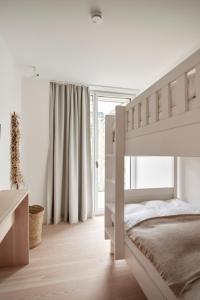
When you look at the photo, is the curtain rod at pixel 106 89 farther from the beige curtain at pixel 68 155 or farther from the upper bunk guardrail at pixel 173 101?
the upper bunk guardrail at pixel 173 101

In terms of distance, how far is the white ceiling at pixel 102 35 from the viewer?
1.59m

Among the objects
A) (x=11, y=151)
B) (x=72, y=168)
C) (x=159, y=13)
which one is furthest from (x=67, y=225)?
(x=159, y=13)

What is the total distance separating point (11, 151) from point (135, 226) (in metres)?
1.84

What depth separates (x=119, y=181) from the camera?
186 cm

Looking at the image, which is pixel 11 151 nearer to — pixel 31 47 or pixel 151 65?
pixel 31 47

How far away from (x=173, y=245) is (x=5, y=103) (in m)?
2.17

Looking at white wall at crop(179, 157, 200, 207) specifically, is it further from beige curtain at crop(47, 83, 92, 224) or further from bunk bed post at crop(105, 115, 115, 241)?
beige curtain at crop(47, 83, 92, 224)

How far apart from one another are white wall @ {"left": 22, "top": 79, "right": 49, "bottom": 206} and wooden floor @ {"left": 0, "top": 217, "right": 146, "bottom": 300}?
929 millimetres

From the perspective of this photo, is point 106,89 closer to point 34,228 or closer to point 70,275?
point 34,228

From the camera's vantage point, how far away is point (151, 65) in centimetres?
262

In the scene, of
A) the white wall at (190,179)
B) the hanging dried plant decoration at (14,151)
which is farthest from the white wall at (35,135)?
the white wall at (190,179)

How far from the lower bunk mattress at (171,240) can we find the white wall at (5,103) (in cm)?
149

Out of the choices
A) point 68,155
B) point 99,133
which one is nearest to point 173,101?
point 68,155

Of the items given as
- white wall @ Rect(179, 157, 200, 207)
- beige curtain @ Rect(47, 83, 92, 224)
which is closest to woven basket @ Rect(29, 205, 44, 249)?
beige curtain @ Rect(47, 83, 92, 224)
